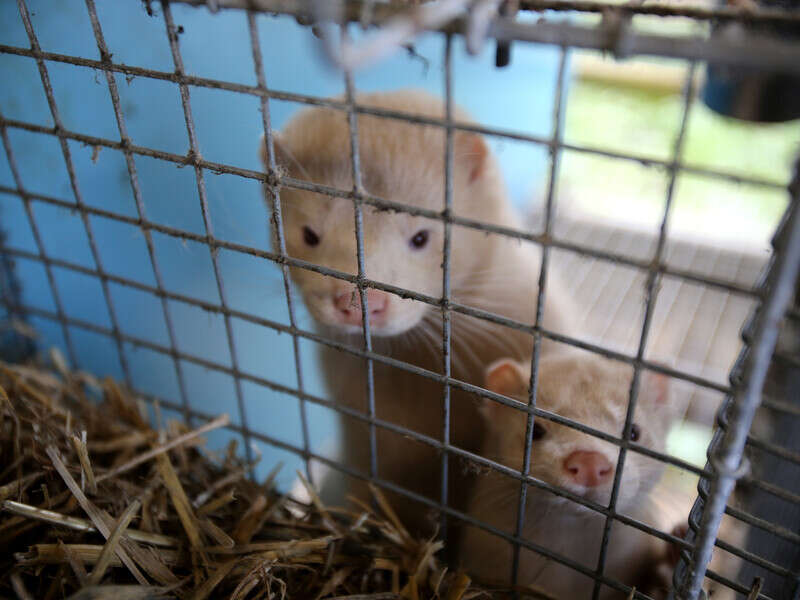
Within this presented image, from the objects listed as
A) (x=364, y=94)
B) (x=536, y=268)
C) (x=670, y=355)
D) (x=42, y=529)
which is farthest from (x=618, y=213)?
(x=42, y=529)

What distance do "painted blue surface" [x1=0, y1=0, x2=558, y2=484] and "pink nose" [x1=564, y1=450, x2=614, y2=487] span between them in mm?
392

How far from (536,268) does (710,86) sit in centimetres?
47

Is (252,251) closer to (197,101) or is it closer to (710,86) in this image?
(197,101)

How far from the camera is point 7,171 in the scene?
1257 millimetres

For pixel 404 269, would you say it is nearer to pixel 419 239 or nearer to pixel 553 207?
pixel 419 239

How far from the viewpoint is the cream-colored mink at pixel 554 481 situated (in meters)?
0.92

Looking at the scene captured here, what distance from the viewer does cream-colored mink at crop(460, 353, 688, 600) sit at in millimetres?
916

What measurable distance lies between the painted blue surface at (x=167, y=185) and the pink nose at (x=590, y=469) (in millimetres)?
392

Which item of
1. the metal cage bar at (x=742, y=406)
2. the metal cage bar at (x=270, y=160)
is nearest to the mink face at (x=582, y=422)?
the metal cage bar at (x=742, y=406)

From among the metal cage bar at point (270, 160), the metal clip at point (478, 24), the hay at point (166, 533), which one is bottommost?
the hay at point (166, 533)

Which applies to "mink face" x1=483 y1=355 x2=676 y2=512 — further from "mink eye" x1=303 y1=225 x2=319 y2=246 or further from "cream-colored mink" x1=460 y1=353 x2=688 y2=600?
"mink eye" x1=303 y1=225 x2=319 y2=246

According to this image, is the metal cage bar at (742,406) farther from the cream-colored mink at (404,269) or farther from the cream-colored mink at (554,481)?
the cream-colored mink at (404,269)

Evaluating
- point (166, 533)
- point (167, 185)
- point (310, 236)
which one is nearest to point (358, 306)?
point (310, 236)

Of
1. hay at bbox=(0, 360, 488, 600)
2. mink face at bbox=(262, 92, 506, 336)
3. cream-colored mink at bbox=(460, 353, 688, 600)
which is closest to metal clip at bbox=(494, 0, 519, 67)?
mink face at bbox=(262, 92, 506, 336)
